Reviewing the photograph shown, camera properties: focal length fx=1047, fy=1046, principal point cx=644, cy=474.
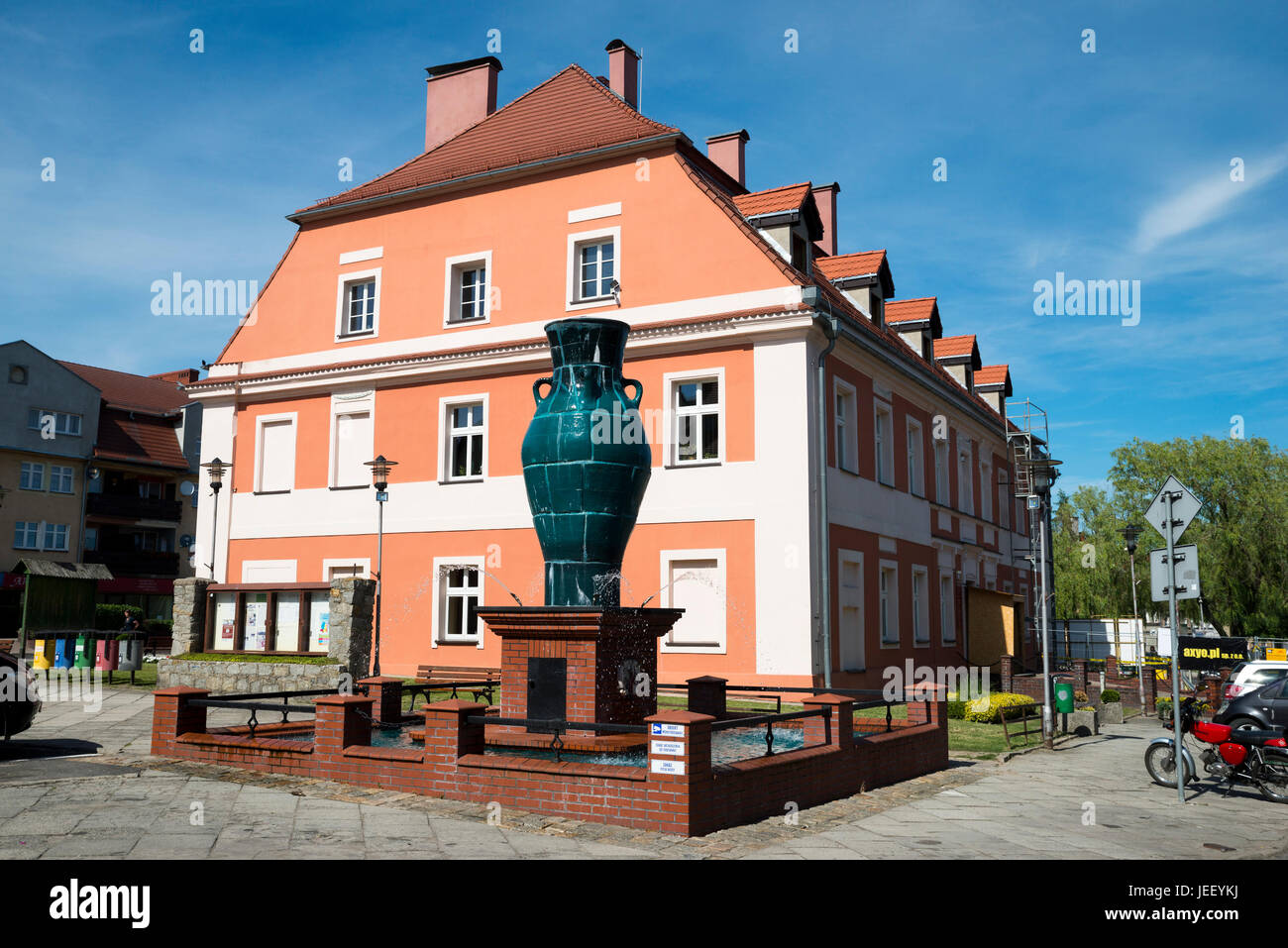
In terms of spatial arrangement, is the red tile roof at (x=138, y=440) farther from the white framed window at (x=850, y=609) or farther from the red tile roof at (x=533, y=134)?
the white framed window at (x=850, y=609)

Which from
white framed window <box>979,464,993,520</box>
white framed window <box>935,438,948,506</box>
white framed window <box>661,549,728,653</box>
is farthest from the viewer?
white framed window <box>979,464,993,520</box>

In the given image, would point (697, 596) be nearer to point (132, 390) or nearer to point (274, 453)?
point (274, 453)

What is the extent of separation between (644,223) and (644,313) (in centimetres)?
196

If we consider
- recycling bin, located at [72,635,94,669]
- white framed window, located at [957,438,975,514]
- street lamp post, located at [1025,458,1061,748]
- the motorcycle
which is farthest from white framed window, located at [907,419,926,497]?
recycling bin, located at [72,635,94,669]

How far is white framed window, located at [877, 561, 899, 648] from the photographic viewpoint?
2320 centimetres

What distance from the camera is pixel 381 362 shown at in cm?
2484

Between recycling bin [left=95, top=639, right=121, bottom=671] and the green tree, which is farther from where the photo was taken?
the green tree

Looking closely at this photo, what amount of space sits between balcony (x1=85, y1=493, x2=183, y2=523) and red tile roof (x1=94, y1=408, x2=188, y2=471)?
1790 mm

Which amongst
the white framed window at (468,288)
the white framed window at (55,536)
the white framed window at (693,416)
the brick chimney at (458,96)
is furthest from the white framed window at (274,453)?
the white framed window at (55,536)

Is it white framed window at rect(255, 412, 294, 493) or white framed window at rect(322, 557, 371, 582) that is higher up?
white framed window at rect(255, 412, 294, 493)

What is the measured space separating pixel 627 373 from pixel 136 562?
36.8 m

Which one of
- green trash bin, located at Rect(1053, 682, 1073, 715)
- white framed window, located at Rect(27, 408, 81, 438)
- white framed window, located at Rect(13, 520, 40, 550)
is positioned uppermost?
white framed window, located at Rect(27, 408, 81, 438)

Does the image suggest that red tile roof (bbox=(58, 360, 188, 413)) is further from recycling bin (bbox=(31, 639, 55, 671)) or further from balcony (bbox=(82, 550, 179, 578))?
recycling bin (bbox=(31, 639, 55, 671))
